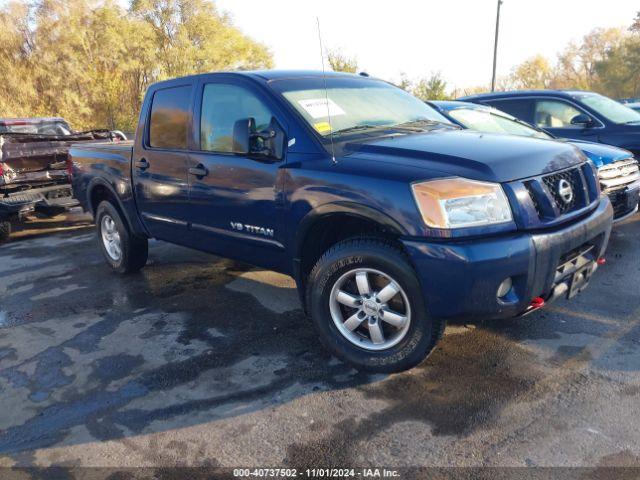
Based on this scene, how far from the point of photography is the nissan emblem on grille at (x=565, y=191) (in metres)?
2.99

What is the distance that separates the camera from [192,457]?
2482mm

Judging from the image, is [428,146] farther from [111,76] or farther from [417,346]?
[111,76]

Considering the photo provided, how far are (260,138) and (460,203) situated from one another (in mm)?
1408

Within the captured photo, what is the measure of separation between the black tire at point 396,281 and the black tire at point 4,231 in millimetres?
5927

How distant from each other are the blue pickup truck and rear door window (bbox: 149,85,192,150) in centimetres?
2

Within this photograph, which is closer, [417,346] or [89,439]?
[89,439]

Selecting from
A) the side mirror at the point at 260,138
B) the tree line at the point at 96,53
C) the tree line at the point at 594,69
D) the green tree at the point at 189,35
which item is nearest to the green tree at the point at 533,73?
the tree line at the point at 594,69

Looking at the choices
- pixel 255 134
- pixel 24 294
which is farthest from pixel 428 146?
pixel 24 294

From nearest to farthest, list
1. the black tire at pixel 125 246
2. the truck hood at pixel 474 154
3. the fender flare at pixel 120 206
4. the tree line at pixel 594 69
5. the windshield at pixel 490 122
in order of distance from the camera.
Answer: the truck hood at pixel 474 154, the fender flare at pixel 120 206, the black tire at pixel 125 246, the windshield at pixel 490 122, the tree line at pixel 594 69

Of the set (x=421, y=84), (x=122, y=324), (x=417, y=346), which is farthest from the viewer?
(x=421, y=84)

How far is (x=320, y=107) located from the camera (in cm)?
354

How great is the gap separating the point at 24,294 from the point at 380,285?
372 cm

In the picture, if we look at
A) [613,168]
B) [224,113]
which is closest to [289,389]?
[224,113]

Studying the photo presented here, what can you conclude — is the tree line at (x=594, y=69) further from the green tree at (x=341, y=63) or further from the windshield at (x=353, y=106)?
the windshield at (x=353, y=106)
